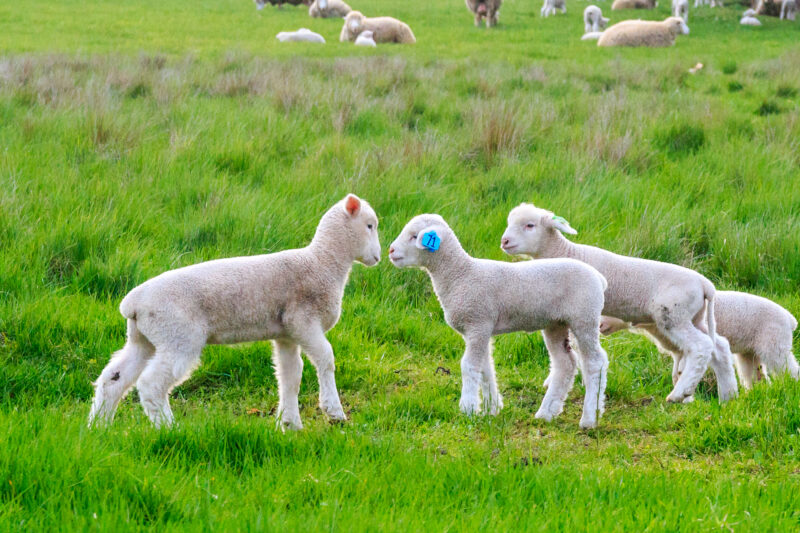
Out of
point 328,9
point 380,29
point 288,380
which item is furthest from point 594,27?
point 288,380

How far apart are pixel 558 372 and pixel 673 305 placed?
30.8 inches

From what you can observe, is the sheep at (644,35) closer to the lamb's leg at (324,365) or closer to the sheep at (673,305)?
the sheep at (673,305)

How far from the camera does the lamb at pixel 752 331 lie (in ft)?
16.2

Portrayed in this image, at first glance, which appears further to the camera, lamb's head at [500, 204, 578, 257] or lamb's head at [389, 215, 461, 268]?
lamb's head at [500, 204, 578, 257]

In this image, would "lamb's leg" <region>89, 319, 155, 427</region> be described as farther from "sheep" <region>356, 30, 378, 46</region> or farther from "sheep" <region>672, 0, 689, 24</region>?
"sheep" <region>672, 0, 689, 24</region>

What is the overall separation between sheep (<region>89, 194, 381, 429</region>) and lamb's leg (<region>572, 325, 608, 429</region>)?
3.88 feet

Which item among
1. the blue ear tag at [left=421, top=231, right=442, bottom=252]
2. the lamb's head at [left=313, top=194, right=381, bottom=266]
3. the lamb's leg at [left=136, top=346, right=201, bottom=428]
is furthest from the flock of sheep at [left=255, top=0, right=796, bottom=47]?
the lamb's leg at [left=136, top=346, right=201, bottom=428]

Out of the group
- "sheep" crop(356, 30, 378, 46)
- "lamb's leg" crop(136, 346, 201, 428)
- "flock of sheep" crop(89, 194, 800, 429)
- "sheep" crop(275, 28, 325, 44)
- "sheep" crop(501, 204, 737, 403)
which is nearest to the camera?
"lamb's leg" crop(136, 346, 201, 428)

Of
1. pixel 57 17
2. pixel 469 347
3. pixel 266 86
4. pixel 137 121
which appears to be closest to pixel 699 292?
pixel 469 347

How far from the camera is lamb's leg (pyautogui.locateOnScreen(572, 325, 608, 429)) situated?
437 cm

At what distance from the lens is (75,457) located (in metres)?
3.07

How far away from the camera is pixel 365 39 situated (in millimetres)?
21734

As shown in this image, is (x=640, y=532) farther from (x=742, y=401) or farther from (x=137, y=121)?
(x=137, y=121)

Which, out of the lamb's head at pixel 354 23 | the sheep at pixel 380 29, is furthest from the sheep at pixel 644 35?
the lamb's head at pixel 354 23
